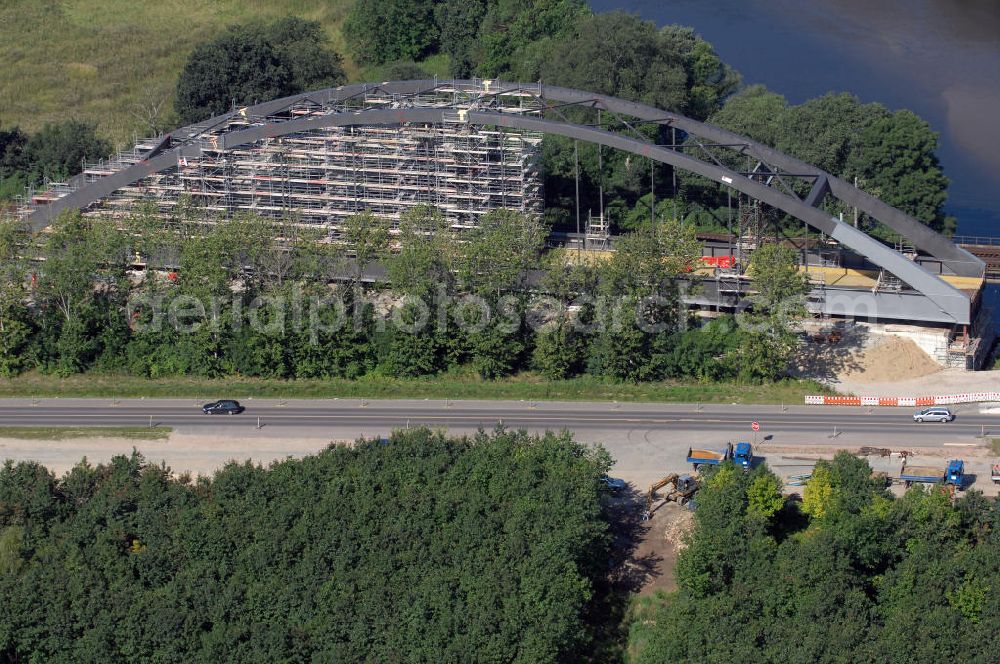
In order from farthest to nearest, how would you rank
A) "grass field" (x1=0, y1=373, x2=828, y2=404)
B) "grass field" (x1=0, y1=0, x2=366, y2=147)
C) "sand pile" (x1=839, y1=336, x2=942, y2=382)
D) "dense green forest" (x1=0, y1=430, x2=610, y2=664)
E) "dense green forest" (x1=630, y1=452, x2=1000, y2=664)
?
"grass field" (x1=0, y1=0, x2=366, y2=147) < "sand pile" (x1=839, y1=336, x2=942, y2=382) < "grass field" (x1=0, y1=373, x2=828, y2=404) < "dense green forest" (x1=0, y1=430, x2=610, y2=664) < "dense green forest" (x1=630, y1=452, x2=1000, y2=664)

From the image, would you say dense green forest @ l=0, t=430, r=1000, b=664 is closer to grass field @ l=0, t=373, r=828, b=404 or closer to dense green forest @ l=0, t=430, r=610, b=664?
dense green forest @ l=0, t=430, r=610, b=664

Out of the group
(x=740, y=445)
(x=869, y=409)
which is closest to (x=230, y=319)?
(x=740, y=445)

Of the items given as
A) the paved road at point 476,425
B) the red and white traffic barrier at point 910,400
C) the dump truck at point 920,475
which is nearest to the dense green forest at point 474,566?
the dump truck at point 920,475

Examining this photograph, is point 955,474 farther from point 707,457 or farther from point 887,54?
point 887,54

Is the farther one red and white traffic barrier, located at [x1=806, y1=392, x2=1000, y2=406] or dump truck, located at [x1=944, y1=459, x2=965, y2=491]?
red and white traffic barrier, located at [x1=806, y1=392, x2=1000, y2=406]

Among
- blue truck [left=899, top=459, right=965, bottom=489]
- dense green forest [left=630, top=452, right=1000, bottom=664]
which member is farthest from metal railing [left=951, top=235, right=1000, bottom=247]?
dense green forest [left=630, top=452, right=1000, bottom=664]
